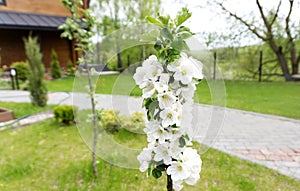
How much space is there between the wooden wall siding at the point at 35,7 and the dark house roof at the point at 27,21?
1.12ft

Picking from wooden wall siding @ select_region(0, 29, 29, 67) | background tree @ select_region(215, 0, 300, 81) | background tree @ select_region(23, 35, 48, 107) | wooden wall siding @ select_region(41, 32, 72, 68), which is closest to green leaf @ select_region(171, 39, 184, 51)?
background tree @ select_region(23, 35, 48, 107)

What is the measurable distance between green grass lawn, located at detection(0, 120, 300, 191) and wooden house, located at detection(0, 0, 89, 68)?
33.8 ft

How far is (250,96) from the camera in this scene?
24.4 feet

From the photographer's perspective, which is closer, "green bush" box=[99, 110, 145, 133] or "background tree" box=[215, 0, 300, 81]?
"green bush" box=[99, 110, 145, 133]

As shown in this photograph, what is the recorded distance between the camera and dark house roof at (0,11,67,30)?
36.4 feet

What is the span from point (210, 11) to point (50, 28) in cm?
862

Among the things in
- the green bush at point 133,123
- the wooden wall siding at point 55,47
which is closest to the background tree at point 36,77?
the green bush at point 133,123

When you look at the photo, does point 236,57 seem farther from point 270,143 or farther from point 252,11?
point 270,143

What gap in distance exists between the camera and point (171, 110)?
1032mm

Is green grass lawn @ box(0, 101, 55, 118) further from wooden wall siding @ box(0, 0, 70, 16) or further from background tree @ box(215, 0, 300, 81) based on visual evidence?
background tree @ box(215, 0, 300, 81)

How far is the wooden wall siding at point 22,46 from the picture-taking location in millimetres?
12156

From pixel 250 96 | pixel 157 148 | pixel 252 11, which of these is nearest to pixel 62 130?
pixel 157 148

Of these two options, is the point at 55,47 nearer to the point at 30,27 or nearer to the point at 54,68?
the point at 30,27

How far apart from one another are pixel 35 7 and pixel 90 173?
13597 millimetres
